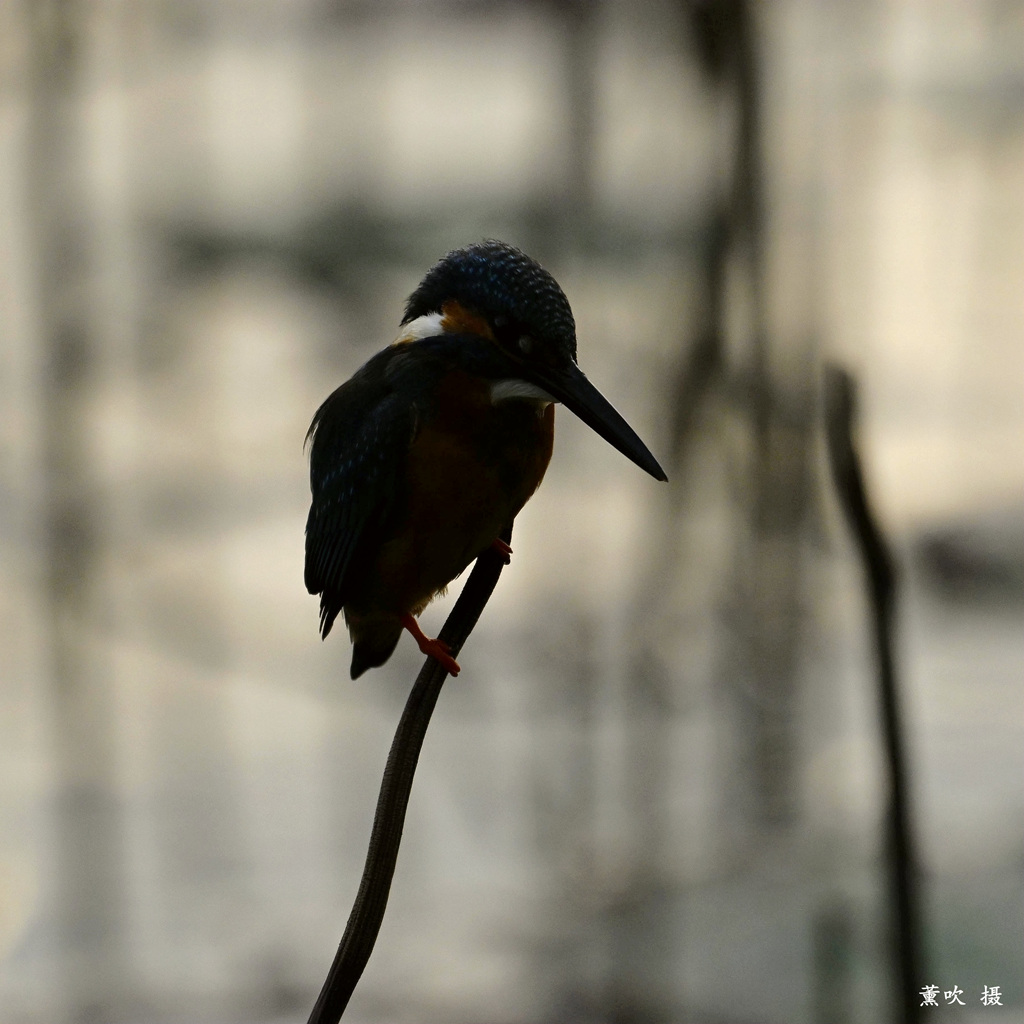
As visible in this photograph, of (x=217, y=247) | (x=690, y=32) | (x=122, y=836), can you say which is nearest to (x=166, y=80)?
(x=217, y=247)

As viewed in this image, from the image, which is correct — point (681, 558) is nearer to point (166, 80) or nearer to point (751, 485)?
point (751, 485)

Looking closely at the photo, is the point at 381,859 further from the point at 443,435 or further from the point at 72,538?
the point at 72,538

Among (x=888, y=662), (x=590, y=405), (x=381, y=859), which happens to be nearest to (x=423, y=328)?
(x=590, y=405)

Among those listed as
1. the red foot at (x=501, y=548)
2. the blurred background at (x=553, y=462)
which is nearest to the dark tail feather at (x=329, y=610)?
the red foot at (x=501, y=548)

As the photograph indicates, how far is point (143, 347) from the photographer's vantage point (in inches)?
64.1

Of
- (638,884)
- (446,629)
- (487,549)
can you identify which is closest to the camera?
(446,629)

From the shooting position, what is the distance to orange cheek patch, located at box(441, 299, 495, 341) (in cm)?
59

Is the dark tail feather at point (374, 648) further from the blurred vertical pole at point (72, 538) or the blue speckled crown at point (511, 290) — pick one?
the blurred vertical pole at point (72, 538)

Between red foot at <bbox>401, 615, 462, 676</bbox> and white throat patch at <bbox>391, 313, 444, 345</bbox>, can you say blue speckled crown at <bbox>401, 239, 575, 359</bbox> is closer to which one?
white throat patch at <bbox>391, 313, 444, 345</bbox>

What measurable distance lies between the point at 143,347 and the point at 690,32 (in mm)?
931

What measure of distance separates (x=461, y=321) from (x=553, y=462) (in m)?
1.08

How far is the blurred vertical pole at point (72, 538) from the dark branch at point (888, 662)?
1084 mm

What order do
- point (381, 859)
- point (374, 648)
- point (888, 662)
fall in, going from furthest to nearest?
1. point (888, 662)
2. point (374, 648)
3. point (381, 859)

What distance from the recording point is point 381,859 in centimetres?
40
